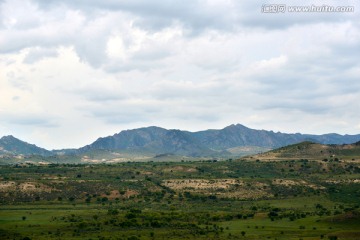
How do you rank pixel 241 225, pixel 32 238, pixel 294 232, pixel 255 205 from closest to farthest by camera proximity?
pixel 32 238
pixel 294 232
pixel 241 225
pixel 255 205

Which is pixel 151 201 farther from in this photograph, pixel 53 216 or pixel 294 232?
pixel 294 232

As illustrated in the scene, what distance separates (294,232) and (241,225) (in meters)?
16.4

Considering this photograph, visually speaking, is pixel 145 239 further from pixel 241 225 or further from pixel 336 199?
pixel 336 199

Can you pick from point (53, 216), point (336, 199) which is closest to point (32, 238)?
point (53, 216)

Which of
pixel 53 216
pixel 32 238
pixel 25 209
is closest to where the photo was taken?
pixel 32 238

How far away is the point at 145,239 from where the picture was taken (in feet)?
391

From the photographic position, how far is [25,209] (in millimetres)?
173125

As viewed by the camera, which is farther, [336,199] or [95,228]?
[336,199]

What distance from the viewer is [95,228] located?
438ft

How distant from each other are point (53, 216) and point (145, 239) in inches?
1843

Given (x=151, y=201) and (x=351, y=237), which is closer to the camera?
(x=351, y=237)

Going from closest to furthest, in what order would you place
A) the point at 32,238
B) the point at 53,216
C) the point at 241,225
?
the point at 32,238
the point at 241,225
the point at 53,216

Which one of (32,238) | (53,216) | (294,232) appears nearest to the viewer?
(32,238)

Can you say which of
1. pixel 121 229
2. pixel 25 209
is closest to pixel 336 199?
pixel 121 229
